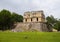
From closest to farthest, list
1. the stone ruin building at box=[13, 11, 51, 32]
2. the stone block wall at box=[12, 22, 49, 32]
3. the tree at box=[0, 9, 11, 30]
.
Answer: the stone block wall at box=[12, 22, 49, 32]
the stone ruin building at box=[13, 11, 51, 32]
the tree at box=[0, 9, 11, 30]

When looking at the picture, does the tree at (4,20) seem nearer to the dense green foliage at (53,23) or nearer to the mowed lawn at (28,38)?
the dense green foliage at (53,23)

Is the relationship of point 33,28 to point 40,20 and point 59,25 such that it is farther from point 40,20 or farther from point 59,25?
point 59,25

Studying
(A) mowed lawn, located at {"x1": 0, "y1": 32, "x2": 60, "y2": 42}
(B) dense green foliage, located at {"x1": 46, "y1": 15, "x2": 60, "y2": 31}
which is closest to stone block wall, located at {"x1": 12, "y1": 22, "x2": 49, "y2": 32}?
(B) dense green foliage, located at {"x1": 46, "y1": 15, "x2": 60, "y2": 31}

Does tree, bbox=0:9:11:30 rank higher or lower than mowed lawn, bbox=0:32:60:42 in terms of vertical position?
higher

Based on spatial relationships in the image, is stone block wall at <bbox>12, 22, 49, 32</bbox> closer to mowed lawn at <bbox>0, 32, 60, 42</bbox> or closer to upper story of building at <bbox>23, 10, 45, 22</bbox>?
upper story of building at <bbox>23, 10, 45, 22</bbox>

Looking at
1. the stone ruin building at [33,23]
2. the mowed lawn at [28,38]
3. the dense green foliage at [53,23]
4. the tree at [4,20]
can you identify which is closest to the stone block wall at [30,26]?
the stone ruin building at [33,23]

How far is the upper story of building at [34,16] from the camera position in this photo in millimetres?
59969

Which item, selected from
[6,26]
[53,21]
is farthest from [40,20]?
[53,21]

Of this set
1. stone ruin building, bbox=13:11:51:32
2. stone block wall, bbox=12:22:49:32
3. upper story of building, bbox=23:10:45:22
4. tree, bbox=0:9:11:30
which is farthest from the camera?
upper story of building, bbox=23:10:45:22

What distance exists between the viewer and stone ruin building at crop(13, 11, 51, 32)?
5456cm

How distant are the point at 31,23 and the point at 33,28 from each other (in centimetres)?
234

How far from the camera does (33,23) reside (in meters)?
56.0

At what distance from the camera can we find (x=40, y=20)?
5962 centimetres

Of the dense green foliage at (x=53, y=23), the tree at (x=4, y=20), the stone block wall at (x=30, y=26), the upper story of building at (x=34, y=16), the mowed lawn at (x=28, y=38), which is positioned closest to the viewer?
the mowed lawn at (x=28, y=38)
